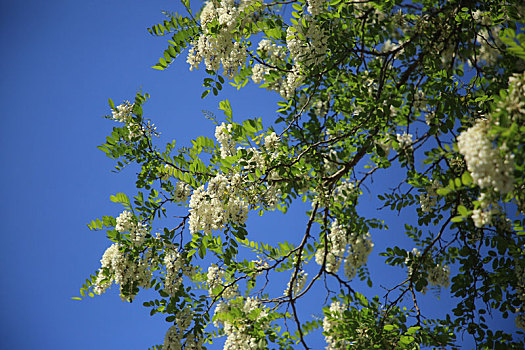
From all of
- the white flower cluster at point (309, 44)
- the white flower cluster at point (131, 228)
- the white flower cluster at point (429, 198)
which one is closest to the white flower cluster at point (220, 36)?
the white flower cluster at point (309, 44)

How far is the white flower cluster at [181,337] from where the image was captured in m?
1.94

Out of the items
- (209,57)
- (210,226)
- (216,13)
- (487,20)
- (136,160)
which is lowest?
(210,226)

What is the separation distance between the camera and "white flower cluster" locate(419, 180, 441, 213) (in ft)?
7.44

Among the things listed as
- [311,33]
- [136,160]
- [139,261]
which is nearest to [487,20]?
[311,33]

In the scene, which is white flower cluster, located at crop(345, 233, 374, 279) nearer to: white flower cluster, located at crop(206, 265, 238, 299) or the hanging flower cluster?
white flower cluster, located at crop(206, 265, 238, 299)

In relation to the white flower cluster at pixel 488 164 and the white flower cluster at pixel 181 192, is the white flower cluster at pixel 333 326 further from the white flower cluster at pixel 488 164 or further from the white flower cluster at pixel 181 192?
the white flower cluster at pixel 488 164

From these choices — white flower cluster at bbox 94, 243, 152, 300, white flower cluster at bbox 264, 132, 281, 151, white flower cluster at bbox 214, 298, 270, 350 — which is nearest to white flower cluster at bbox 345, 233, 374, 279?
white flower cluster at bbox 214, 298, 270, 350

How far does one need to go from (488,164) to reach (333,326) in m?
1.51

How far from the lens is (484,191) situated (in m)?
1.21

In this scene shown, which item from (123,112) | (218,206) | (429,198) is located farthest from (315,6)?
(429,198)

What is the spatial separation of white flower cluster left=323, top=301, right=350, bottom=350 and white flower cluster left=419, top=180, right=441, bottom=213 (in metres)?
0.67

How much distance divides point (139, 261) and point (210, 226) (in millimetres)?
467

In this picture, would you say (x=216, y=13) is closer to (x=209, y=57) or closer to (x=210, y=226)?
(x=209, y=57)

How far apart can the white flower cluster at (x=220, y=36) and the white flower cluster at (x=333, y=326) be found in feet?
4.44
